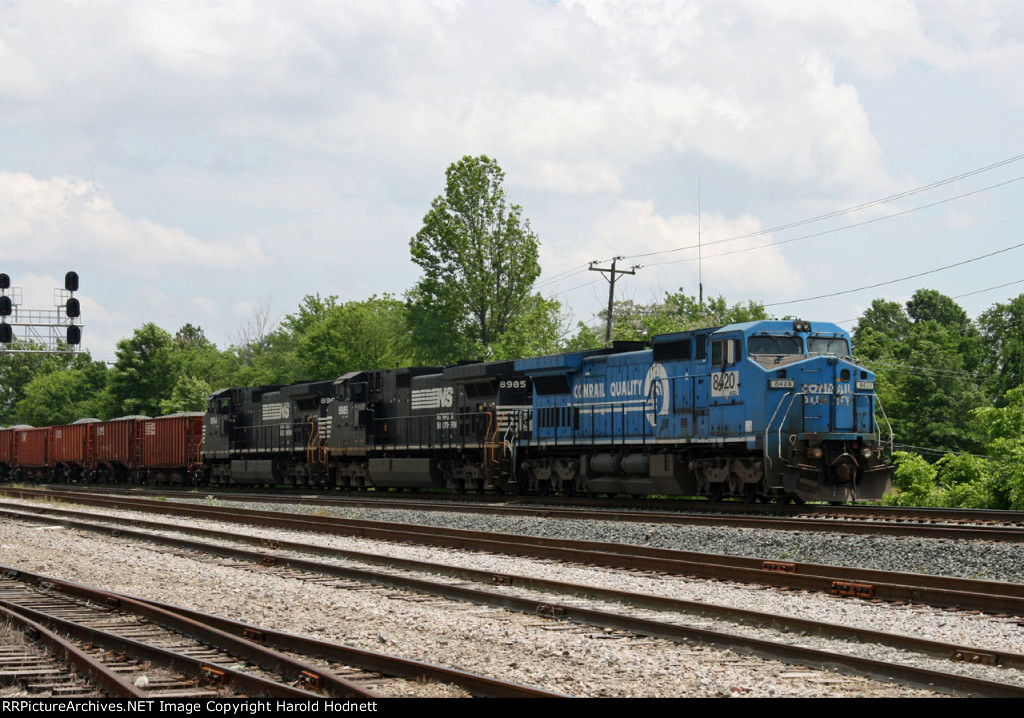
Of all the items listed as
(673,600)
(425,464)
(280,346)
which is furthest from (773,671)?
(280,346)

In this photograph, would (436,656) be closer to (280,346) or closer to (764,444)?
(764,444)

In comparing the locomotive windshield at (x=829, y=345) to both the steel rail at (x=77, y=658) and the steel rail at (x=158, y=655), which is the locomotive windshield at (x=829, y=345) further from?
the steel rail at (x=77, y=658)

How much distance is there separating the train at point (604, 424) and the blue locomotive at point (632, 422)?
4cm

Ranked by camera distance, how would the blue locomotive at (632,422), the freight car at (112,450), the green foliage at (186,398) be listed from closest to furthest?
1. the blue locomotive at (632,422)
2. the freight car at (112,450)
3. the green foliage at (186,398)

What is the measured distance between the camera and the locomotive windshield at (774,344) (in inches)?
711

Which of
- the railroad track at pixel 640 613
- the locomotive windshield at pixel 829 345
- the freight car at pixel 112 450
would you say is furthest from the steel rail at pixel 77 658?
the freight car at pixel 112 450

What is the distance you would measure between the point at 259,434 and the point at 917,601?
29.4 m

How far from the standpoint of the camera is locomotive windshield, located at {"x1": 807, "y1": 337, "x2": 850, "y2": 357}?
18.4 metres

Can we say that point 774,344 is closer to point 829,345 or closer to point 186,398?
point 829,345

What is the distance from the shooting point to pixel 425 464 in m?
27.2

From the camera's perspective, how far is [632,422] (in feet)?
67.4

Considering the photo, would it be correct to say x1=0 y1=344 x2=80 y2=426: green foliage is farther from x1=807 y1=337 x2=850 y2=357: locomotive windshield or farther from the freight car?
x1=807 y1=337 x2=850 y2=357: locomotive windshield

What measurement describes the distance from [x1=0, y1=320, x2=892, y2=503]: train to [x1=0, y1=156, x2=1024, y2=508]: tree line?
1.42 m

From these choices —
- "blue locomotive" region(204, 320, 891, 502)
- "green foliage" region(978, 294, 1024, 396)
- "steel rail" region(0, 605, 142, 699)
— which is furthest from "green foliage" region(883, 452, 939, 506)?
"green foliage" region(978, 294, 1024, 396)
